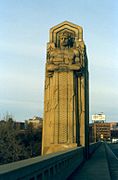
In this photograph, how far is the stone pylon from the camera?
39.0 meters

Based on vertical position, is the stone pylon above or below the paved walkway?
above

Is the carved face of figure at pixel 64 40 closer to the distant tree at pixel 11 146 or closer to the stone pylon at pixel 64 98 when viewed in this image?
the stone pylon at pixel 64 98

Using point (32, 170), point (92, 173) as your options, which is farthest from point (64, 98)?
point (32, 170)

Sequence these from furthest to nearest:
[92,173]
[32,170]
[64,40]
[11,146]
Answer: [11,146] < [64,40] < [92,173] < [32,170]

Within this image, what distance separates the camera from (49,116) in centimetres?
4072

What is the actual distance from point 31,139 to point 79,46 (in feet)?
138

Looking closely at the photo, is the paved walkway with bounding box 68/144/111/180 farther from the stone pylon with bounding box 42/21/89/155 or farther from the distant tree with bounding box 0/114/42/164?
the distant tree with bounding box 0/114/42/164

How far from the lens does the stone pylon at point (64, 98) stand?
39.0m

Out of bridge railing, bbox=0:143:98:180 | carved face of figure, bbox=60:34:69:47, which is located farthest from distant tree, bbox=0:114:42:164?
bridge railing, bbox=0:143:98:180

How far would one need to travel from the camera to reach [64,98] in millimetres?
39250

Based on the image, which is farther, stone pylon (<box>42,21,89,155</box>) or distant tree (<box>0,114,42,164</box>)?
distant tree (<box>0,114,42,164</box>)

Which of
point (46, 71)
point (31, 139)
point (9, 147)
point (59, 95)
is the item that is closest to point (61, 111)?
point (59, 95)

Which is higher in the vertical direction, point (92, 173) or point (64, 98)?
point (64, 98)

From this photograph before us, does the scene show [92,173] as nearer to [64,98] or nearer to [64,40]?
[64,98]
